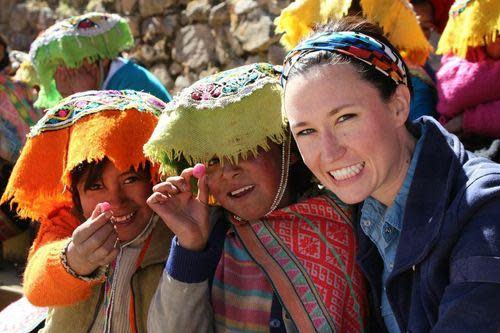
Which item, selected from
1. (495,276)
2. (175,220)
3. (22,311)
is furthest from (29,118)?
(495,276)

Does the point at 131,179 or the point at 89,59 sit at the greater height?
the point at 131,179

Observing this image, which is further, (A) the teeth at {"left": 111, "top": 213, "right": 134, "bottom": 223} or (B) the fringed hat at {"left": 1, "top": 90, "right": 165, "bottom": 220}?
(A) the teeth at {"left": 111, "top": 213, "right": 134, "bottom": 223}

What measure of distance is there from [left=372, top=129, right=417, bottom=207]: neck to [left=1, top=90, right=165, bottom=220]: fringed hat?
3.03 feet

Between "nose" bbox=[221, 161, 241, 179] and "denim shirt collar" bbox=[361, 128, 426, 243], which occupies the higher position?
"denim shirt collar" bbox=[361, 128, 426, 243]

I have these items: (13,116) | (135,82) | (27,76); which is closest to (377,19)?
(135,82)

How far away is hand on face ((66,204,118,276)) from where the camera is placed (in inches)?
84.5

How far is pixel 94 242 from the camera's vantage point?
2141 millimetres

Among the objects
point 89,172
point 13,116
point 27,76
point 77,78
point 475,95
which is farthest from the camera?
point 27,76

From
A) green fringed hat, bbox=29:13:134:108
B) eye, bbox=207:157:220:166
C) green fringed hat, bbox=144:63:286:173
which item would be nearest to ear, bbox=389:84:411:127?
green fringed hat, bbox=144:63:286:173

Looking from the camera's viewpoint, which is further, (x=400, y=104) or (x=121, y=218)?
(x=121, y=218)

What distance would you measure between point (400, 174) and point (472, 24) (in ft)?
3.43

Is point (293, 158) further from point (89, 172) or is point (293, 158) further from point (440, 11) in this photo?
point (440, 11)

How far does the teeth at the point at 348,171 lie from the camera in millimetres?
1732

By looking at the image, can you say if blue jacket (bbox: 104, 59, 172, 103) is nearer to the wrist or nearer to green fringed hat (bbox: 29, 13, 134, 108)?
green fringed hat (bbox: 29, 13, 134, 108)
